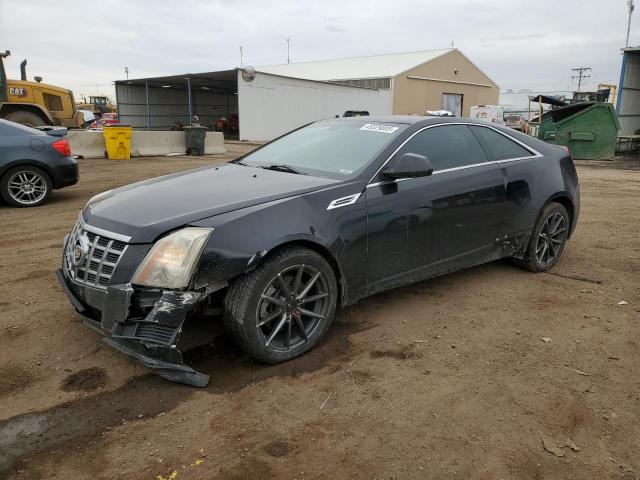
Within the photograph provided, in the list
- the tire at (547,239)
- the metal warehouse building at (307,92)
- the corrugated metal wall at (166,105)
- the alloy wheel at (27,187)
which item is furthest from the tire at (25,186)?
the corrugated metal wall at (166,105)

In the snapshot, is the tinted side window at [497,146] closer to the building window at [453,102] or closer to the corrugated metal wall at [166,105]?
the corrugated metal wall at [166,105]

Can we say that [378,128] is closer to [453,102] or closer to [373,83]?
[373,83]

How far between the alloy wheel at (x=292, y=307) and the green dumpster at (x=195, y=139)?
15.6 meters

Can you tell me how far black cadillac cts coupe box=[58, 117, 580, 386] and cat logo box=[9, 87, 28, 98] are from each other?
1425 centimetres

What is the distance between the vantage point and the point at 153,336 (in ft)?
9.05

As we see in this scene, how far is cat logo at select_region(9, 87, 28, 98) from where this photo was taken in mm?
15391

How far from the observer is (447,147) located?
4.22 meters

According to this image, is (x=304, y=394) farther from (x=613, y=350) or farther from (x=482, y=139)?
(x=482, y=139)

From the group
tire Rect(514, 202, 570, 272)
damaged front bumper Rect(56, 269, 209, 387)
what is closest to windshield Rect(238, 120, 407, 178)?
damaged front bumper Rect(56, 269, 209, 387)

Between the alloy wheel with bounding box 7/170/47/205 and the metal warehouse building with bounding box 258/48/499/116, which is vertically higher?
the metal warehouse building with bounding box 258/48/499/116

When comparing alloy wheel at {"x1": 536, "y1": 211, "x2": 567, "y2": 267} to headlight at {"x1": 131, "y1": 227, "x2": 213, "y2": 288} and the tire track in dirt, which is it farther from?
headlight at {"x1": 131, "y1": 227, "x2": 213, "y2": 288}

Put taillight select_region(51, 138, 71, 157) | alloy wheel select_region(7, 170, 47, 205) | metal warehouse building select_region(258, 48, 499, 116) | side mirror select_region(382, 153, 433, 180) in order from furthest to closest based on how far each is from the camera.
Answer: metal warehouse building select_region(258, 48, 499, 116) < taillight select_region(51, 138, 71, 157) < alloy wheel select_region(7, 170, 47, 205) < side mirror select_region(382, 153, 433, 180)

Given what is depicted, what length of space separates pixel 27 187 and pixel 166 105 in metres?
31.8

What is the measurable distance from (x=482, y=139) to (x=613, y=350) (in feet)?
6.65
